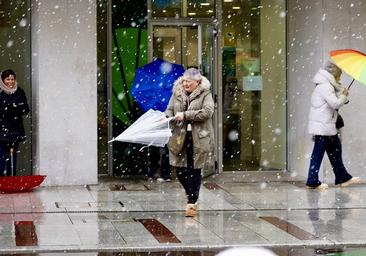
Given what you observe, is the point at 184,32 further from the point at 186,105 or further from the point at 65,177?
the point at 186,105

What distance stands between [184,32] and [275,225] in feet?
21.0

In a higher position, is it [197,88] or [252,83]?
[252,83]

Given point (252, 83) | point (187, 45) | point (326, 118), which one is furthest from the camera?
point (252, 83)

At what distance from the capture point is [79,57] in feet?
50.8

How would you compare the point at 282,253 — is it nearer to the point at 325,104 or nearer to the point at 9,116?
the point at 325,104

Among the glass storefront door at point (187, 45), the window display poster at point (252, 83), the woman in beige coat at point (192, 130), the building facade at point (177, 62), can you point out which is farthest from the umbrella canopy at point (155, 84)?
the woman in beige coat at point (192, 130)

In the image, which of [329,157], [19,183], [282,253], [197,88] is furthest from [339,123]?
[282,253]

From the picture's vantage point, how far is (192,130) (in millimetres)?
11883

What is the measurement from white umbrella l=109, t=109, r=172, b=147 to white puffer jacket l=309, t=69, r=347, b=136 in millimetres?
3417

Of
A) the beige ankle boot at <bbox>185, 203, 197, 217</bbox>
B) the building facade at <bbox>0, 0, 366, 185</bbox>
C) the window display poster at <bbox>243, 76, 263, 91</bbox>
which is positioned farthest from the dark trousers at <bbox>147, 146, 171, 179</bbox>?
the beige ankle boot at <bbox>185, 203, 197, 217</bbox>

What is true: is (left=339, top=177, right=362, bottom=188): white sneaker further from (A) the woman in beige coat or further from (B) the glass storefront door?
(A) the woman in beige coat

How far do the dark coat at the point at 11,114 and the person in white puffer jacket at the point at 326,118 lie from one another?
474cm

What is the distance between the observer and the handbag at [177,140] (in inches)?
467

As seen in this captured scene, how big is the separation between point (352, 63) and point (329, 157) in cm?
284
